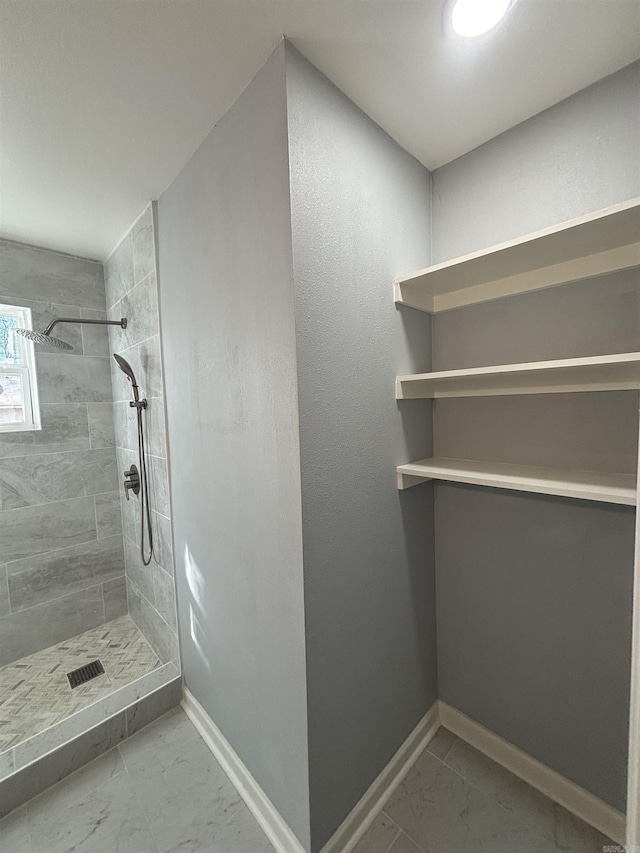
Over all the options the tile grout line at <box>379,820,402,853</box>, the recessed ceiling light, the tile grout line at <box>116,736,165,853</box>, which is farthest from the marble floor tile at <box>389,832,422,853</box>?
the recessed ceiling light

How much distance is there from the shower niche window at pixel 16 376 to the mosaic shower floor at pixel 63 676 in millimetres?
1412

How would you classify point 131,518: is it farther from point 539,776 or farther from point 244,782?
point 539,776

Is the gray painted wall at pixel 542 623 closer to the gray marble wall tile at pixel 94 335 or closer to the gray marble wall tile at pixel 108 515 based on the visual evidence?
the gray marble wall tile at pixel 108 515

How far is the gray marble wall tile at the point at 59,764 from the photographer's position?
4.17 ft

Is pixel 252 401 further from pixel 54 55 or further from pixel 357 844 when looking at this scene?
pixel 357 844

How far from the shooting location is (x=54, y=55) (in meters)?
0.92

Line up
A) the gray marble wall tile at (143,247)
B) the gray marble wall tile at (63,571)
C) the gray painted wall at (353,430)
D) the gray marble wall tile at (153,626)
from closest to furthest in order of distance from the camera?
the gray painted wall at (353,430), the gray marble wall tile at (143,247), the gray marble wall tile at (153,626), the gray marble wall tile at (63,571)

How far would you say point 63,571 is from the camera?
219 cm

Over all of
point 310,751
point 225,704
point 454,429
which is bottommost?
point 225,704

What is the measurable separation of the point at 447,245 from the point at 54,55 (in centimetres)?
137

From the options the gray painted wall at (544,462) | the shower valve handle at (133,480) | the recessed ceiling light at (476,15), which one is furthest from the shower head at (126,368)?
the recessed ceiling light at (476,15)

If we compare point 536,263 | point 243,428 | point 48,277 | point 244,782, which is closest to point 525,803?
point 244,782

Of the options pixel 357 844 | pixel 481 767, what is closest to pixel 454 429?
pixel 481 767

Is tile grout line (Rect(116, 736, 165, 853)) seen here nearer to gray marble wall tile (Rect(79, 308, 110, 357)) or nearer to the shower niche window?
the shower niche window
